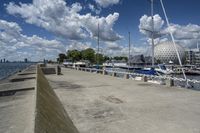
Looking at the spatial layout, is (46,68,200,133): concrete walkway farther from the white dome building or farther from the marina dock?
the white dome building

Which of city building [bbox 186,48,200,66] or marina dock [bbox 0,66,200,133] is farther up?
city building [bbox 186,48,200,66]

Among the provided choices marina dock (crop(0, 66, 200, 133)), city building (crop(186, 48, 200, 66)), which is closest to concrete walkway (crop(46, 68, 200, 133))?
marina dock (crop(0, 66, 200, 133))

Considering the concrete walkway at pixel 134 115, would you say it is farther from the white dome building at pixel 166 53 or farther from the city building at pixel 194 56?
the city building at pixel 194 56

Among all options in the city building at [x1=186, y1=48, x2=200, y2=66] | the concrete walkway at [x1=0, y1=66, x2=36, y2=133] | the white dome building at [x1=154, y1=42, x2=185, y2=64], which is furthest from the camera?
the city building at [x1=186, y1=48, x2=200, y2=66]

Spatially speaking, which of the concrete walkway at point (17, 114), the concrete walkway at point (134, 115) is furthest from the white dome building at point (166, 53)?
the concrete walkway at point (17, 114)

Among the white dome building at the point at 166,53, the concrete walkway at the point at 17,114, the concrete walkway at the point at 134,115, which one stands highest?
the white dome building at the point at 166,53

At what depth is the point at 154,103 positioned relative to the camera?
11.5 m

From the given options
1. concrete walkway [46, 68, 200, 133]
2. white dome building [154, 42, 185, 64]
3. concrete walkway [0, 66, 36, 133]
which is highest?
white dome building [154, 42, 185, 64]

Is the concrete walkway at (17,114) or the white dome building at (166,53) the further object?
the white dome building at (166,53)

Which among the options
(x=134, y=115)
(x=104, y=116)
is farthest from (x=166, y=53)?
(x=104, y=116)

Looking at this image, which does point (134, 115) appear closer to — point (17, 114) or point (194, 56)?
point (17, 114)

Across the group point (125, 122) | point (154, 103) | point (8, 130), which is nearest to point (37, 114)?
point (8, 130)

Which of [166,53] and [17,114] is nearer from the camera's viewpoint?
[17,114]

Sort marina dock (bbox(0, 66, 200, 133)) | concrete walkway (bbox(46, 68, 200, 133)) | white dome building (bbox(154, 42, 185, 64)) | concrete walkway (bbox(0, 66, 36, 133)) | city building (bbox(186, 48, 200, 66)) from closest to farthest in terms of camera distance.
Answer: concrete walkway (bbox(0, 66, 36, 133)) → marina dock (bbox(0, 66, 200, 133)) → concrete walkway (bbox(46, 68, 200, 133)) → white dome building (bbox(154, 42, 185, 64)) → city building (bbox(186, 48, 200, 66))
